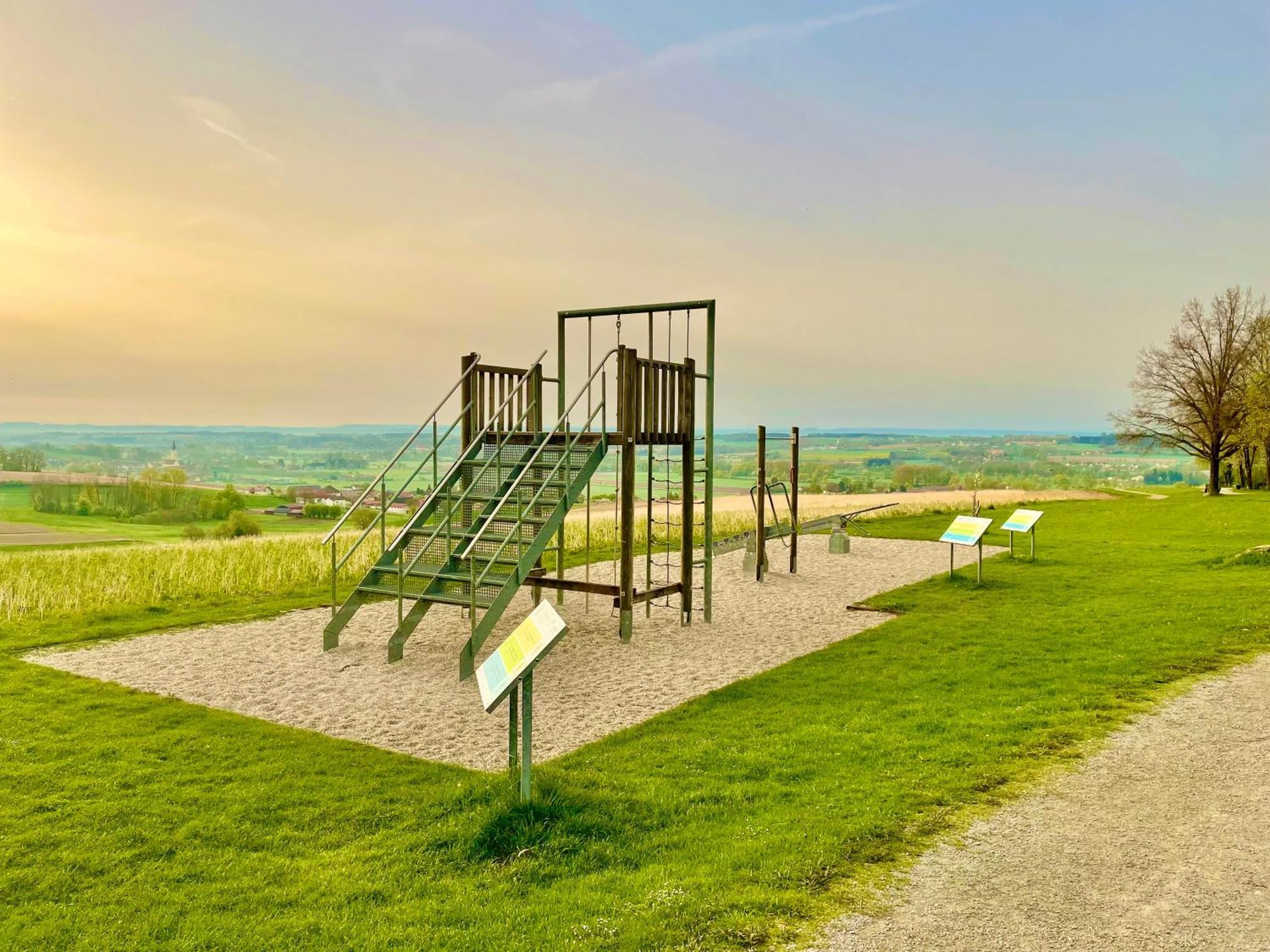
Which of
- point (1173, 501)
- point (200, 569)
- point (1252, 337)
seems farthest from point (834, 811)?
point (1252, 337)

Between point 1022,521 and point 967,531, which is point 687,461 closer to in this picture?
point 967,531

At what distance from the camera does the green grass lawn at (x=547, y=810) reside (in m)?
4.45

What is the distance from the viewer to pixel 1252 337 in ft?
128

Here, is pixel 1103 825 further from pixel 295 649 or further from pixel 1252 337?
pixel 1252 337

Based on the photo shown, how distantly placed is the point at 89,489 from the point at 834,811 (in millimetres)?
39236

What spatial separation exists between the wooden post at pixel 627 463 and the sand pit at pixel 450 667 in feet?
A: 1.56

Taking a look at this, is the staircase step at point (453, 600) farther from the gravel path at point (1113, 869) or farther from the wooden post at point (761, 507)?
the wooden post at point (761, 507)

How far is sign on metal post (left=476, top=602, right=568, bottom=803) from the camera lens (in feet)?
16.3

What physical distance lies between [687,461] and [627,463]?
1.38m

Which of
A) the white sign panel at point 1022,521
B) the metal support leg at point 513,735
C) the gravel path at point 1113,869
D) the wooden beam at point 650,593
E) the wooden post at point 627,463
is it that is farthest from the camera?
the white sign panel at point 1022,521

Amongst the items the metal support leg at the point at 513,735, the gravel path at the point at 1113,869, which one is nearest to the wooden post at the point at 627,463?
the metal support leg at the point at 513,735

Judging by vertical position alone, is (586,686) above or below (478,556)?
below

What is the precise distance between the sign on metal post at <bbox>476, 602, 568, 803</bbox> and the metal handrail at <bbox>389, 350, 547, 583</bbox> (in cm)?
465

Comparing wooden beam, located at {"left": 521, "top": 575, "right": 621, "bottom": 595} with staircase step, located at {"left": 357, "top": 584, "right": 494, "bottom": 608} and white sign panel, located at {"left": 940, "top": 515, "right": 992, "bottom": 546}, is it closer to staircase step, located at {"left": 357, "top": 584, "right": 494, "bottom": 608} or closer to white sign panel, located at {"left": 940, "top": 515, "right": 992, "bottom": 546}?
staircase step, located at {"left": 357, "top": 584, "right": 494, "bottom": 608}
